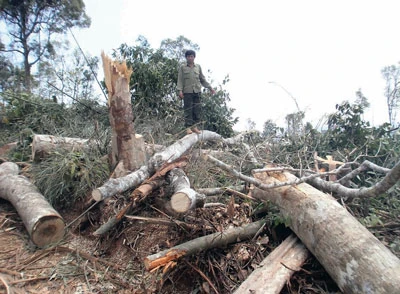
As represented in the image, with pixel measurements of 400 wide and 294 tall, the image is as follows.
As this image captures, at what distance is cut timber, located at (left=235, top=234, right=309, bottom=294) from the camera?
6.15 feet

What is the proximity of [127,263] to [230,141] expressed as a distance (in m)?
3.44

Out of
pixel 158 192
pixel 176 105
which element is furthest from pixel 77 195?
pixel 176 105

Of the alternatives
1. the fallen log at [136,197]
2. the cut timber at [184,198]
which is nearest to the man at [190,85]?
the fallen log at [136,197]

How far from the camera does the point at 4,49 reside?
1388 cm

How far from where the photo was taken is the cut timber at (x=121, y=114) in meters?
3.32

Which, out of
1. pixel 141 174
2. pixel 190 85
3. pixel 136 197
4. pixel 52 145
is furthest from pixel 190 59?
pixel 136 197

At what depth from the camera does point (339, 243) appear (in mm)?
1871

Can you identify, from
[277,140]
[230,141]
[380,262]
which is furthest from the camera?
[230,141]

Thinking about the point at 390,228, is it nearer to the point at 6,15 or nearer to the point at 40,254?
the point at 40,254

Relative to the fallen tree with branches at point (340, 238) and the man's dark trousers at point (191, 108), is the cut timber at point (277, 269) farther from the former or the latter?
the man's dark trousers at point (191, 108)

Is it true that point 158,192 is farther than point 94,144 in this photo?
No

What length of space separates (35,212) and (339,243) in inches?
110

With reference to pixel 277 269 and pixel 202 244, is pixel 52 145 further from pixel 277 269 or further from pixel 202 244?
pixel 277 269

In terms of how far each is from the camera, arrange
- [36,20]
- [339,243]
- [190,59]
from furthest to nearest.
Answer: [36,20] < [190,59] < [339,243]
